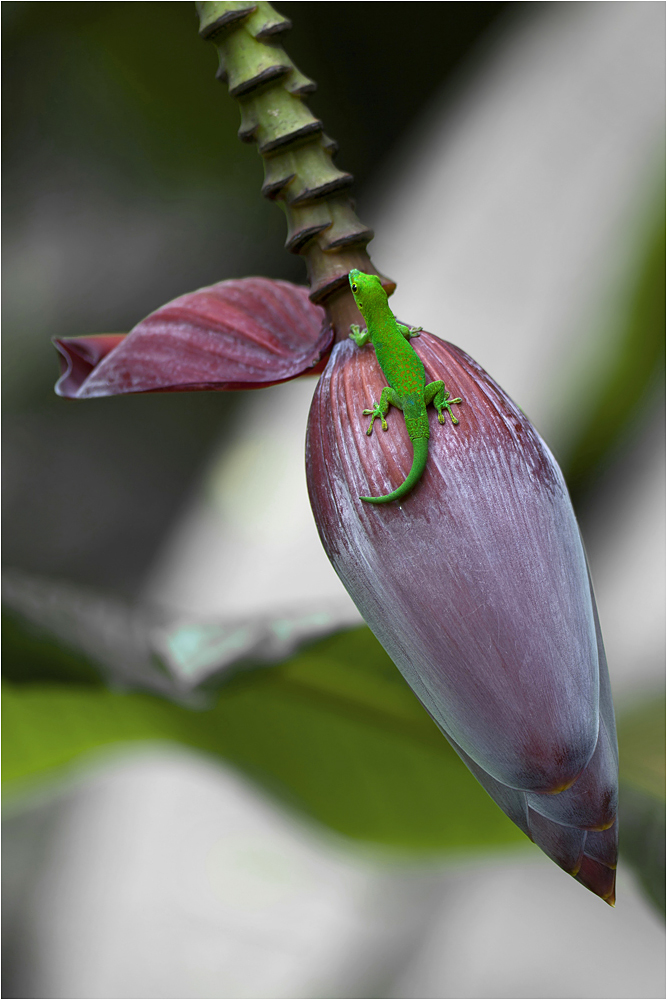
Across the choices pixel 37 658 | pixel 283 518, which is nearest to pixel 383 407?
pixel 37 658

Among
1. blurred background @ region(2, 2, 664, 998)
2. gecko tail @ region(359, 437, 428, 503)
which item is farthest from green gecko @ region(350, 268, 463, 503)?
blurred background @ region(2, 2, 664, 998)

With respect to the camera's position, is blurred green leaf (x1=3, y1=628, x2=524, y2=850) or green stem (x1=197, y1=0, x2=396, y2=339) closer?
green stem (x1=197, y1=0, x2=396, y2=339)

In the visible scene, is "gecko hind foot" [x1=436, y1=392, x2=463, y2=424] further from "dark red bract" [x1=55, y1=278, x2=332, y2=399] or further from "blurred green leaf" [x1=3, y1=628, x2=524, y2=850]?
"blurred green leaf" [x1=3, y1=628, x2=524, y2=850]

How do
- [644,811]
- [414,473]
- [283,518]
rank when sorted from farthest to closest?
[283,518] < [644,811] < [414,473]

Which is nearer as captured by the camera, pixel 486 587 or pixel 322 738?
pixel 486 587

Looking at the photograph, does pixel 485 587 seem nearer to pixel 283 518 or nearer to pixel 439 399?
pixel 439 399

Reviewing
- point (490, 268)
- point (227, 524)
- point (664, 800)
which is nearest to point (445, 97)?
point (490, 268)

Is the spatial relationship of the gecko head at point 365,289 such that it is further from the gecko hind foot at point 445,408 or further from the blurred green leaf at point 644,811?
the blurred green leaf at point 644,811
